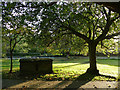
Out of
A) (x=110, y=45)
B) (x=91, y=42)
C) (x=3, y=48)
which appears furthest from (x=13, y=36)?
(x=110, y=45)

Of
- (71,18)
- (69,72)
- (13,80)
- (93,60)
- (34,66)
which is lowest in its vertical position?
(69,72)

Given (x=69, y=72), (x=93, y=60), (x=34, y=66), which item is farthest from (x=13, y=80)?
(x=93, y=60)

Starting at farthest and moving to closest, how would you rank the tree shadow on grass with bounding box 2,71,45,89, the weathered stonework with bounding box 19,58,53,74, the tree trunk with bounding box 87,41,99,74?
1. the tree trunk with bounding box 87,41,99,74
2. the weathered stonework with bounding box 19,58,53,74
3. the tree shadow on grass with bounding box 2,71,45,89

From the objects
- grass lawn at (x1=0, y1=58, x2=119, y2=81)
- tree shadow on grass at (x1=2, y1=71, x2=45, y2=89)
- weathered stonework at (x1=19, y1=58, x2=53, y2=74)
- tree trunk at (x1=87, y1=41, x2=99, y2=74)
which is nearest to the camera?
tree shadow on grass at (x1=2, y1=71, x2=45, y2=89)

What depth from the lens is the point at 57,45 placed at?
979cm

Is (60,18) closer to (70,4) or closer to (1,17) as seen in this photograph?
(70,4)

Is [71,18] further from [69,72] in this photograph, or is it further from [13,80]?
[13,80]

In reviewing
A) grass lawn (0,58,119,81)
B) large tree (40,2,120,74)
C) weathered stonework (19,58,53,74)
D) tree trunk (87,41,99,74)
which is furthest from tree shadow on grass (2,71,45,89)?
tree trunk (87,41,99,74)

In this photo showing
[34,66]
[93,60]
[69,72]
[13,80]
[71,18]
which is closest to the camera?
[13,80]

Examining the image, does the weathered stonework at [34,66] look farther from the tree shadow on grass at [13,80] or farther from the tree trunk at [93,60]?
the tree trunk at [93,60]

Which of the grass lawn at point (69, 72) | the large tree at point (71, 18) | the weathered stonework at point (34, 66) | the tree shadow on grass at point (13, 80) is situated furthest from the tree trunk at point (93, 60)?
the tree shadow on grass at point (13, 80)

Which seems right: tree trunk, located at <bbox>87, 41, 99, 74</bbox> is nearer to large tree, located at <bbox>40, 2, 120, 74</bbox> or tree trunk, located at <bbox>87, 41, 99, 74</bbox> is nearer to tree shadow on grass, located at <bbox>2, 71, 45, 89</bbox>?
large tree, located at <bbox>40, 2, 120, 74</bbox>

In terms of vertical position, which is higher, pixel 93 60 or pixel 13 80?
A: pixel 93 60

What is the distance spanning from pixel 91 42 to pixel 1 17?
7.76 m
